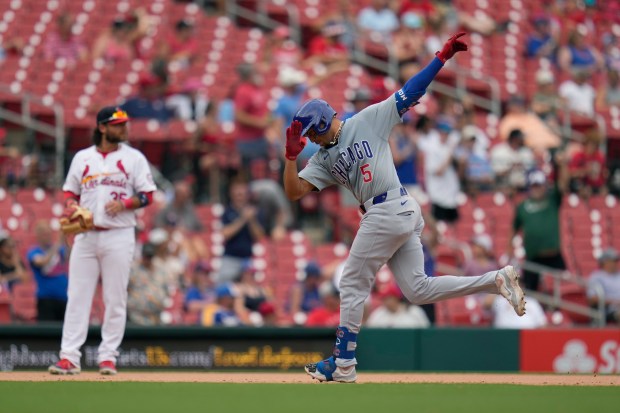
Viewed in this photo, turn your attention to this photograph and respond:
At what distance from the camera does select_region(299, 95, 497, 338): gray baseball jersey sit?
8.95 meters

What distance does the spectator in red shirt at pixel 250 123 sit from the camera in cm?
1570

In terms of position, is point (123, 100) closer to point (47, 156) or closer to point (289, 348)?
point (47, 156)

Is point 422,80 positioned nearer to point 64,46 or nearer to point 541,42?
point 64,46

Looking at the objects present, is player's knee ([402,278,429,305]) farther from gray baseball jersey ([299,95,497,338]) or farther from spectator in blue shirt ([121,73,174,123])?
spectator in blue shirt ([121,73,174,123])

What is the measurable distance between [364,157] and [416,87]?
62cm

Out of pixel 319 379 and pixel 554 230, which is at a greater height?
pixel 554 230

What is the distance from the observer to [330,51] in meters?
18.5

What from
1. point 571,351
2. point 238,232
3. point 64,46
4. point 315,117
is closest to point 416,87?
point 315,117

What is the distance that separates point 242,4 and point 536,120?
560cm

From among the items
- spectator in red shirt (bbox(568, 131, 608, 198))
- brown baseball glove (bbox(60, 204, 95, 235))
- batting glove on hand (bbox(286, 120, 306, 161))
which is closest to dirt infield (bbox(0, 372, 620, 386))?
brown baseball glove (bbox(60, 204, 95, 235))

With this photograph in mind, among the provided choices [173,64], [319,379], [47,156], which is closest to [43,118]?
[47,156]

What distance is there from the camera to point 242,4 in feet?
67.5

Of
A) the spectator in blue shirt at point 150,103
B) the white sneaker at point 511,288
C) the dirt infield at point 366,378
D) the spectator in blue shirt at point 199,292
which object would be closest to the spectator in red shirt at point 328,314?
the spectator in blue shirt at point 199,292

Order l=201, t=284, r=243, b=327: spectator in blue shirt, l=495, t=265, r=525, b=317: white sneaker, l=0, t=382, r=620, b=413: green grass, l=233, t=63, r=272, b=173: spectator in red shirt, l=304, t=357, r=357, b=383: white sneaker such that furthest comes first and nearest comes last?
1. l=233, t=63, r=272, b=173: spectator in red shirt
2. l=201, t=284, r=243, b=327: spectator in blue shirt
3. l=304, t=357, r=357, b=383: white sneaker
4. l=495, t=265, r=525, b=317: white sneaker
5. l=0, t=382, r=620, b=413: green grass
